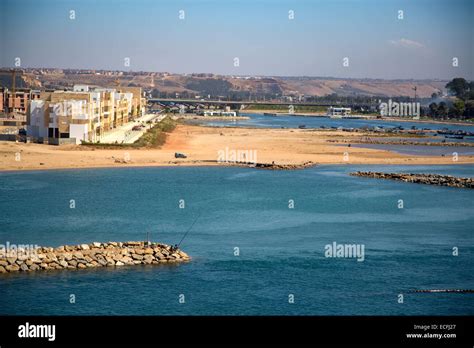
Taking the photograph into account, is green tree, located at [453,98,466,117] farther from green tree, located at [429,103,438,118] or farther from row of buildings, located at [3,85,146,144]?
row of buildings, located at [3,85,146,144]

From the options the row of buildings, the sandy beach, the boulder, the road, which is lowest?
the boulder

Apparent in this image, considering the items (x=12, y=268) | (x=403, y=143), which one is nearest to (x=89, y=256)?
(x=12, y=268)

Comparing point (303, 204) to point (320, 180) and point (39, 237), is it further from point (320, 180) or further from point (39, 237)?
point (39, 237)

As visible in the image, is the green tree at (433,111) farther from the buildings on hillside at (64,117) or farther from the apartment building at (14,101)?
the buildings on hillside at (64,117)

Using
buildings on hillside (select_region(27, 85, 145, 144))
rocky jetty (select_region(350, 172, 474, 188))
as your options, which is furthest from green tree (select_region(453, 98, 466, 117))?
rocky jetty (select_region(350, 172, 474, 188))

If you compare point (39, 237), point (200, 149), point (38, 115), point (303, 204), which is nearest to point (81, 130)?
point (38, 115)

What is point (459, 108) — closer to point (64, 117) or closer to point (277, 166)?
point (277, 166)
